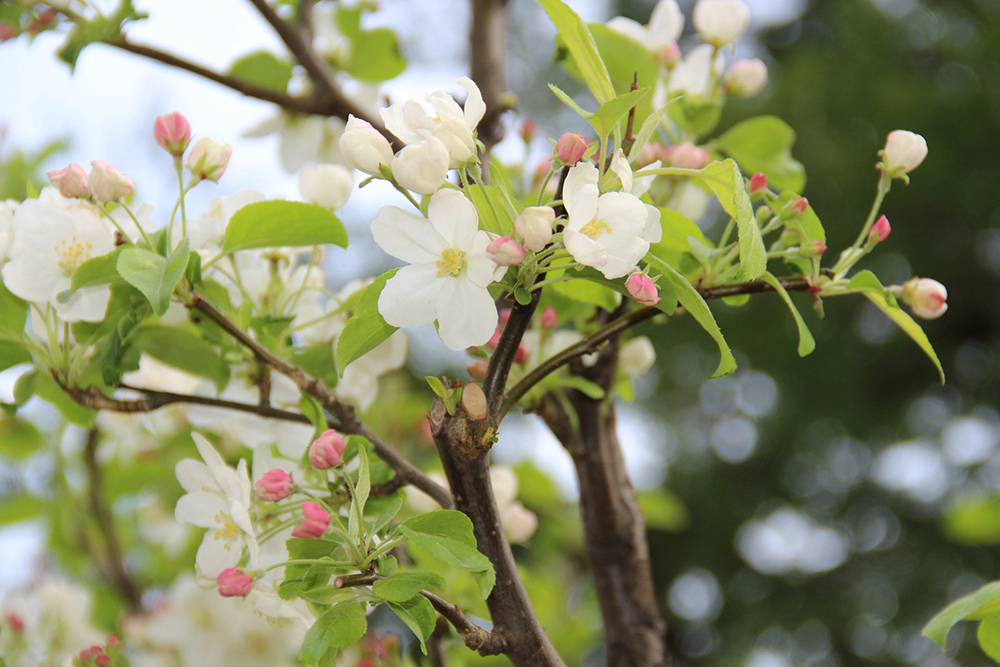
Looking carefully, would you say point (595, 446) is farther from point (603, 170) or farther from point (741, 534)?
point (741, 534)

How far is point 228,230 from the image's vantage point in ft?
1.90

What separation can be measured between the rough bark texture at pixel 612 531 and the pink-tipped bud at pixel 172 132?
38 centimetres

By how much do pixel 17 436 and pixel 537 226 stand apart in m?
1.08

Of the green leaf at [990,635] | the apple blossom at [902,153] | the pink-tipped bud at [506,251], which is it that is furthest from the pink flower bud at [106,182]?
the green leaf at [990,635]

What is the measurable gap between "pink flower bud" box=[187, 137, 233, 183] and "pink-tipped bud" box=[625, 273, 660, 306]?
31 centimetres

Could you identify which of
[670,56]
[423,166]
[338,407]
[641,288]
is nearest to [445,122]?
[423,166]

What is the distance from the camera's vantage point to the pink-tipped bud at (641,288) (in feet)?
1.45

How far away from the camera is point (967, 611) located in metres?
0.50

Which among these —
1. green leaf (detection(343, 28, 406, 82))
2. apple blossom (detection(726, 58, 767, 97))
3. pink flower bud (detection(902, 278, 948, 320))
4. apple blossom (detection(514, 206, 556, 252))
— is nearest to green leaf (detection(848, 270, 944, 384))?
pink flower bud (detection(902, 278, 948, 320))

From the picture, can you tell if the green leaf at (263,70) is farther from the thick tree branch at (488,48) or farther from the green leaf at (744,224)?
the green leaf at (744,224)

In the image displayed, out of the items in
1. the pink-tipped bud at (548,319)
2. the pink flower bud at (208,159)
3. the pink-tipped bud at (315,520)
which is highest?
the pink flower bud at (208,159)

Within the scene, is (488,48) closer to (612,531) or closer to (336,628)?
(612,531)

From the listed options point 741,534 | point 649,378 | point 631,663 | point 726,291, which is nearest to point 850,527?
point 741,534

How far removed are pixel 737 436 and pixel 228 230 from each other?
436 cm
